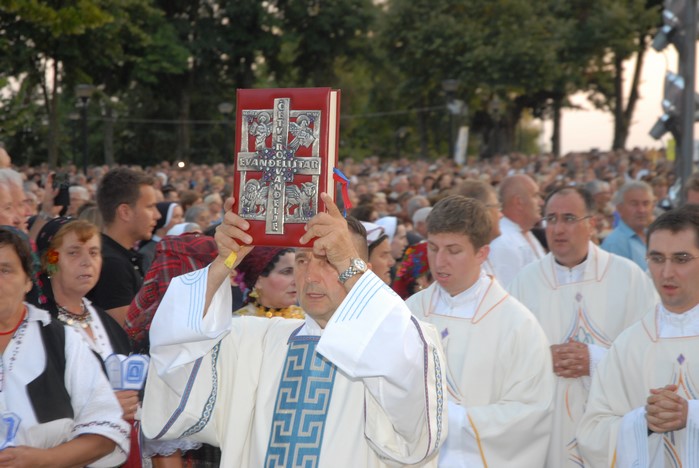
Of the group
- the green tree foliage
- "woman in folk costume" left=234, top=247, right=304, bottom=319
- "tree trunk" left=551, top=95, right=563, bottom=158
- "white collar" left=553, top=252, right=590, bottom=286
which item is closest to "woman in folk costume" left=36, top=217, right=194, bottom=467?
"woman in folk costume" left=234, top=247, right=304, bottom=319

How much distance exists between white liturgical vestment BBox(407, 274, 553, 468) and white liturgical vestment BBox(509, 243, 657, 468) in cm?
100

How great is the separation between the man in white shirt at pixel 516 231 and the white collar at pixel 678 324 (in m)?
Answer: 3.09

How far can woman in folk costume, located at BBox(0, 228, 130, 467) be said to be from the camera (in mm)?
3539

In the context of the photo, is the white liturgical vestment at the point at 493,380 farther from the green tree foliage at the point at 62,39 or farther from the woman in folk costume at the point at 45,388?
the green tree foliage at the point at 62,39

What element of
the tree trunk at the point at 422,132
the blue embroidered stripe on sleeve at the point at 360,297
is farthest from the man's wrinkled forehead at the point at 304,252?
the tree trunk at the point at 422,132

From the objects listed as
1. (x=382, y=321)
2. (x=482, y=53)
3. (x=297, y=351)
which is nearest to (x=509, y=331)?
(x=297, y=351)

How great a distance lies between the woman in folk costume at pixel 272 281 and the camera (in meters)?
5.25

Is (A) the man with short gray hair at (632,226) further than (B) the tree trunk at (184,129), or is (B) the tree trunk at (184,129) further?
(B) the tree trunk at (184,129)

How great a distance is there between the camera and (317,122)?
3.27m

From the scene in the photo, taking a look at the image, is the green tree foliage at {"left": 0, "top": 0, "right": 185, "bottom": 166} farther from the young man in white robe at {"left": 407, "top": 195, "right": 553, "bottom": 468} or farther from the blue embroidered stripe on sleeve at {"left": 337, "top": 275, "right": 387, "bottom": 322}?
the blue embroidered stripe on sleeve at {"left": 337, "top": 275, "right": 387, "bottom": 322}

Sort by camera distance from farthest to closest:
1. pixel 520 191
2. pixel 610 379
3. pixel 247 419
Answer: pixel 520 191 < pixel 610 379 < pixel 247 419

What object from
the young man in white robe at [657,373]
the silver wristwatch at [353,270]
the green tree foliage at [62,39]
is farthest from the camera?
the green tree foliage at [62,39]

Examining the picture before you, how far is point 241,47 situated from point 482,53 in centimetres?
1223

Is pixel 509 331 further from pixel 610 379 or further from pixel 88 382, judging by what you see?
pixel 88 382
